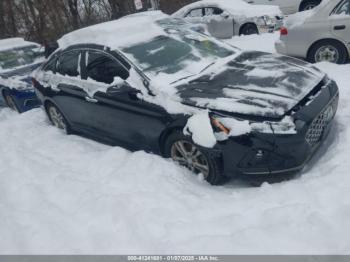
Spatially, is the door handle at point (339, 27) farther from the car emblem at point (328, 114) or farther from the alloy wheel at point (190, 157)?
the alloy wheel at point (190, 157)

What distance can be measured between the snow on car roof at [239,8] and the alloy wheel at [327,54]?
15.9 feet

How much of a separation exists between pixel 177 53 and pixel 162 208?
227cm

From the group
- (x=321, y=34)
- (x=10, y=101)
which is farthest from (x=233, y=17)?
(x=10, y=101)

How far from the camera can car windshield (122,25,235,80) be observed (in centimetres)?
476

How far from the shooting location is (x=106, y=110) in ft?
16.7

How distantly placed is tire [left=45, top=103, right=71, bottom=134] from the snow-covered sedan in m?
0.04

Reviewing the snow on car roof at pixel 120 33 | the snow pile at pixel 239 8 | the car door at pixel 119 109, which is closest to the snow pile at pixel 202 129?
the car door at pixel 119 109

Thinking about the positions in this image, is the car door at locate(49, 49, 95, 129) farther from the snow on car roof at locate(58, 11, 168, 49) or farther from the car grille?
the car grille

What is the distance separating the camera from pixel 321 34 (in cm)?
709

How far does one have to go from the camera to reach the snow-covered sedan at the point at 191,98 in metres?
3.80

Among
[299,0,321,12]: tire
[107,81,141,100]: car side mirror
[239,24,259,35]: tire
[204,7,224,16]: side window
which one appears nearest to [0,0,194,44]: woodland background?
[204,7,224,16]: side window

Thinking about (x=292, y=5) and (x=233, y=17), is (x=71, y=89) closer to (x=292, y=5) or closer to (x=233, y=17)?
(x=233, y=17)

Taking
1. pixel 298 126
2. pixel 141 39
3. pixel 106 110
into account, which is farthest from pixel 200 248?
pixel 141 39

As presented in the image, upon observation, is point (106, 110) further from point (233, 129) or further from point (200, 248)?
point (200, 248)
